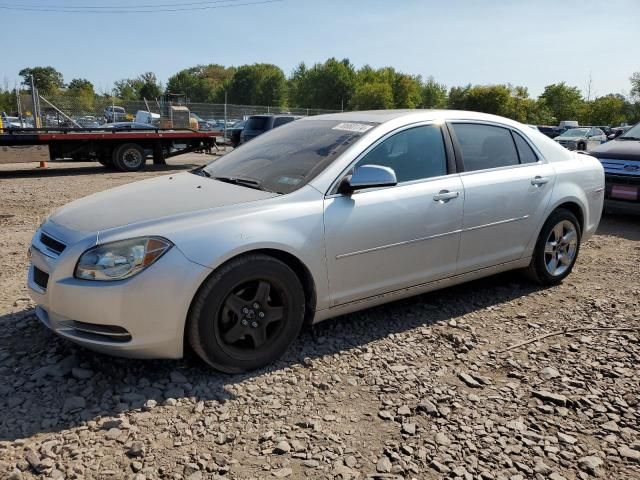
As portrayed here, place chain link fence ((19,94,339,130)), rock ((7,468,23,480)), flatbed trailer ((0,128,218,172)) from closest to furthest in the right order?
rock ((7,468,23,480)) → flatbed trailer ((0,128,218,172)) → chain link fence ((19,94,339,130))

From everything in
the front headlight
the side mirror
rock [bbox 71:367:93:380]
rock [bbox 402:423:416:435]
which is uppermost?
the side mirror

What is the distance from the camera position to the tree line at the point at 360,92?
6725 centimetres

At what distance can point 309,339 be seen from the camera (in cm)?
374

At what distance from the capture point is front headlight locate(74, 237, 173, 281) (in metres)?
2.83

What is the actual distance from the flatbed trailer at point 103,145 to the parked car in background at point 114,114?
10111mm

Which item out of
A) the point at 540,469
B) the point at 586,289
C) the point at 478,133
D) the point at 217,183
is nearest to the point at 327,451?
the point at 540,469

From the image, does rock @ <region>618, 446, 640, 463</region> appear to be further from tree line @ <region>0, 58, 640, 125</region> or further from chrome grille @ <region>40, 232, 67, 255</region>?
tree line @ <region>0, 58, 640, 125</region>

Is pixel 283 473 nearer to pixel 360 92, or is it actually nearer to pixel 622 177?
pixel 622 177

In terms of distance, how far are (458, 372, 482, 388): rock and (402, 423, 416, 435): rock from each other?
1.95 ft

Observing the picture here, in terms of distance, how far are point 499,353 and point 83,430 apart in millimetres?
2581

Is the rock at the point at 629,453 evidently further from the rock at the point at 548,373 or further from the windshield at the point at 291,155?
the windshield at the point at 291,155

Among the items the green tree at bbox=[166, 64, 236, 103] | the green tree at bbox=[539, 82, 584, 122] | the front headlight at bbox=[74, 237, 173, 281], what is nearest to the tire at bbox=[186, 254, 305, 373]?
the front headlight at bbox=[74, 237, 173, 281]

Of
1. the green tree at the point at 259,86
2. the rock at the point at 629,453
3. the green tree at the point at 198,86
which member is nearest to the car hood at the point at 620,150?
the rock at the point at 629,453

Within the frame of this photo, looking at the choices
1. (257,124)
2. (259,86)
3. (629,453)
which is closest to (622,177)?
(629,453)
